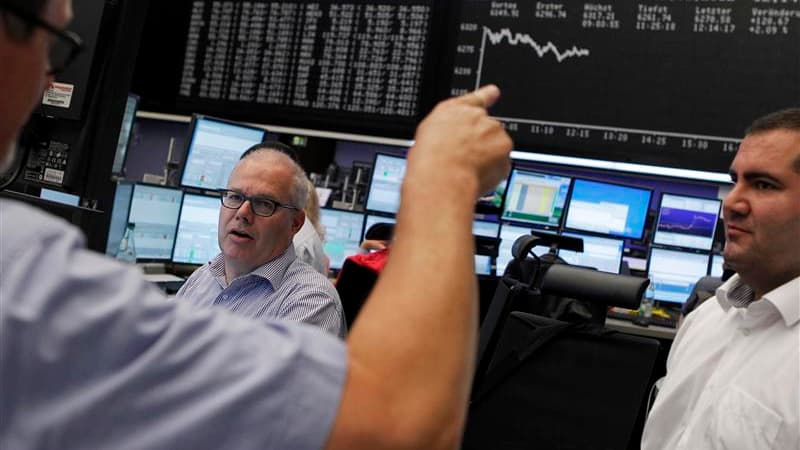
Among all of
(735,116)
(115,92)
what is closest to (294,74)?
(735,116)

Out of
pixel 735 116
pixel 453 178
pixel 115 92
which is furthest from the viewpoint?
pixel 735 116

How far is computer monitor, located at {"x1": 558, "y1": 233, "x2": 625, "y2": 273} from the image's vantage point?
16.4 feet

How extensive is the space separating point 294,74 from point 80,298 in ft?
16.4

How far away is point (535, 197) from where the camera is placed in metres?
5.15

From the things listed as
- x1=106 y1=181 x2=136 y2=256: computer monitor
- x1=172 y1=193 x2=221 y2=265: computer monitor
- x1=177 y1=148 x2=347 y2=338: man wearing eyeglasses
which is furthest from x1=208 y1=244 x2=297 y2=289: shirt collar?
x1=172 y1=193 x2=221 y2=265: computer monitor

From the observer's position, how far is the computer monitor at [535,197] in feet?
16.8

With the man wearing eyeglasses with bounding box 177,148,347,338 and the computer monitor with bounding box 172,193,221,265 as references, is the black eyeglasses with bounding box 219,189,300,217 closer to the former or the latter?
the man wearing eyeglasses with bounding box 177,148,347,338

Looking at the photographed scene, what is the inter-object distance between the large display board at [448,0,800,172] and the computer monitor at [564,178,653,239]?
1.58 ft

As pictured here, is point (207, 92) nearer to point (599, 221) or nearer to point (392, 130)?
point (392, 130)

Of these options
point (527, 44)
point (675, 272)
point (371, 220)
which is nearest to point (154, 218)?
point (371, 220)

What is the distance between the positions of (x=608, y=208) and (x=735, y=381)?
3.80 meters

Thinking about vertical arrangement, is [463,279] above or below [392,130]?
below

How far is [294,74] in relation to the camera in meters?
5.39

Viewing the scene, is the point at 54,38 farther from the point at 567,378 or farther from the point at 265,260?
the point at 265,260
